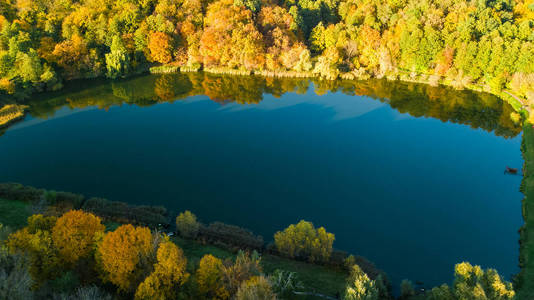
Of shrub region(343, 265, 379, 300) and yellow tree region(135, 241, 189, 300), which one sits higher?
yellow tree region(135, 241, 189, 300)

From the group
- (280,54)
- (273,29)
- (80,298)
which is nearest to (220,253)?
(80,298)

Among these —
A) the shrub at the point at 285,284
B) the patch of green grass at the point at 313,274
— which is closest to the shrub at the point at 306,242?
the patch of green grass at the point at 313,274

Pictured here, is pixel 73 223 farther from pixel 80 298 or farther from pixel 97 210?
pixel 97 210

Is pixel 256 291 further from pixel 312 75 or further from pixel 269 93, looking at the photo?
pixel 312 75

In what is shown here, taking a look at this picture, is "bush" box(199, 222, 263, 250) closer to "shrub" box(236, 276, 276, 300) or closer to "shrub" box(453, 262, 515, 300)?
"shrub" box(236, 276, 276, 300)

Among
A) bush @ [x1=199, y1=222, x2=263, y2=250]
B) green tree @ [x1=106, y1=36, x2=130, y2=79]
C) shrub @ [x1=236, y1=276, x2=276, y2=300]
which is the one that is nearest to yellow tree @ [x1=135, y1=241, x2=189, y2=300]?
shrub @ [x1=236, y1=276, x2=276, y2=300]
